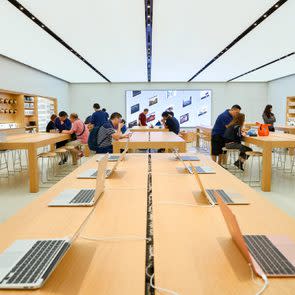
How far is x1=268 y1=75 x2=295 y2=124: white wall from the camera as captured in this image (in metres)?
13.1

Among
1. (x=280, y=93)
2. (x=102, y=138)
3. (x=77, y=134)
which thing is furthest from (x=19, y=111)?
(x=280, y=93)

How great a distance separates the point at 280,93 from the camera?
14188 millimetres

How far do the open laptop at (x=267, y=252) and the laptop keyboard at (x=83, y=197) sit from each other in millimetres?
882

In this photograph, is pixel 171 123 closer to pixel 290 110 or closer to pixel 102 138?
pixel 102 138

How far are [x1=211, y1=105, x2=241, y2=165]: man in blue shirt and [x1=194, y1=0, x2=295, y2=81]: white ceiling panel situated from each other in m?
1.85

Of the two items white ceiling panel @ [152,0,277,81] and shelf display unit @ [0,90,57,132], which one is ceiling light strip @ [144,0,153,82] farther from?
shelf display unit @ [0,90,57,132]

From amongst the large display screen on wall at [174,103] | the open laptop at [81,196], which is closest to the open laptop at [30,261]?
the open laptop at [81,196]

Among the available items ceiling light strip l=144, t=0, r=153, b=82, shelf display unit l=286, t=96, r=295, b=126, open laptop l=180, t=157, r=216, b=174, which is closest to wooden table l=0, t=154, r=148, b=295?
open laptop l=180, t=157, r=216, b=174

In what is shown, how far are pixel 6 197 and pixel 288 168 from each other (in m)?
5.50

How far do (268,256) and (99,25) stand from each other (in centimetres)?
595

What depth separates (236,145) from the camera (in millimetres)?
5941

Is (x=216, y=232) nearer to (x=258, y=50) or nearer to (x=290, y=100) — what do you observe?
(x=258, y=50)

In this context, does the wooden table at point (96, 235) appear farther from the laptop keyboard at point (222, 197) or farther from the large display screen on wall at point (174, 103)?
the large display screen on wall at point (174, 103)

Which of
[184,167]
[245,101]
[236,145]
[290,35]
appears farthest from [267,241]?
[245,101]
